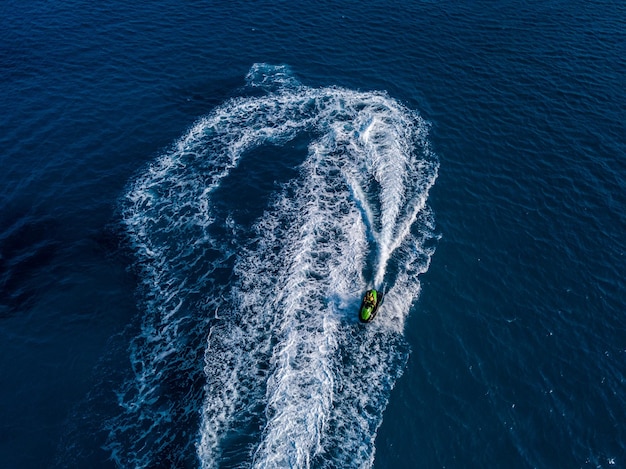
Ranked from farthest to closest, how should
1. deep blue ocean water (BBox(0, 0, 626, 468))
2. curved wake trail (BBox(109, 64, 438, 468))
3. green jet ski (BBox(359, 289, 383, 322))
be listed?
green jet ski (BBox(359, 289, 383, 322))
deep blue ocean water (BBox(0, 0, 626, 468))
curved wake trail (BBox(109, 64, 438, 468))

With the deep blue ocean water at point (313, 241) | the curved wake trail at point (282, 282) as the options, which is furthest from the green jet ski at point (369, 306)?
the deep blue ocean water at point (313, 241)

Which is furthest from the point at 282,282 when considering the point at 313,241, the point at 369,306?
the point at 369,306

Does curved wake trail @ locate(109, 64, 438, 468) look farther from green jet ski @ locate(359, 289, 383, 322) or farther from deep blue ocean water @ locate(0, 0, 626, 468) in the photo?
green jet ski @ locate(359, 289, 383, 322)

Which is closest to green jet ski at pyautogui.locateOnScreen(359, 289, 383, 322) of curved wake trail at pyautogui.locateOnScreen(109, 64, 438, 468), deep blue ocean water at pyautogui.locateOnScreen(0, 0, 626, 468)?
curved wake trail at pyautogui.locateOnScreen(109, 64, 438, 468)

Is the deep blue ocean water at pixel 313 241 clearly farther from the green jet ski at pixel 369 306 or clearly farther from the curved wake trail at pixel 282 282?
the green jet ski at pixel 369 306

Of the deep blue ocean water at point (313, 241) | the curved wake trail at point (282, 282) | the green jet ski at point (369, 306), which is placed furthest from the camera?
the green jet ski at point (369, 306)

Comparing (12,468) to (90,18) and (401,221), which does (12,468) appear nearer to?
(401,221)
